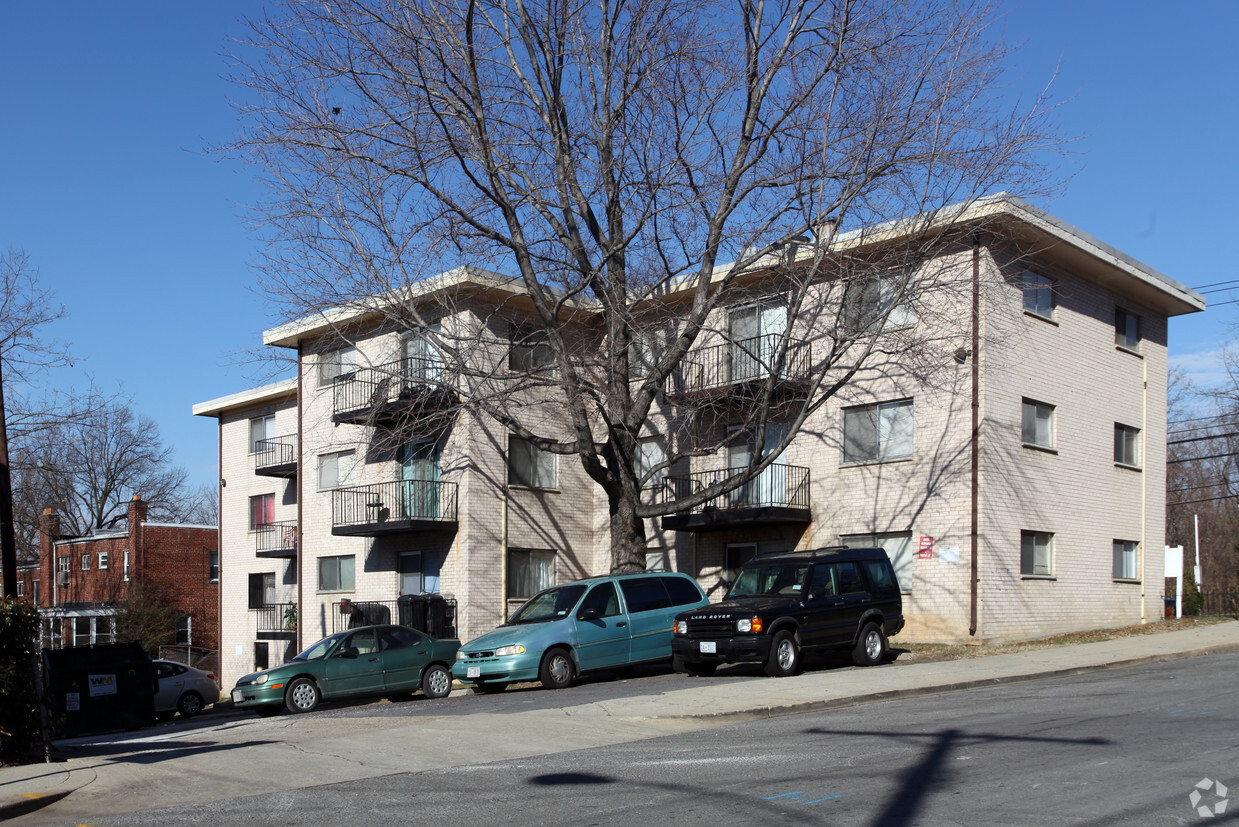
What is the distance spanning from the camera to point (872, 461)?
24.2m

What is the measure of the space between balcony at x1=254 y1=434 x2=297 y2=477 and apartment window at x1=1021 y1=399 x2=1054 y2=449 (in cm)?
2023

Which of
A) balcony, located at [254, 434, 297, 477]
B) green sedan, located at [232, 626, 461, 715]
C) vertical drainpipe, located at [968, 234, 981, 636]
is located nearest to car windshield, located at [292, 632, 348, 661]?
green sedan, located at [232, 626, 461, 715]

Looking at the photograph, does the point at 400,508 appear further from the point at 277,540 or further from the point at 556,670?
the point at 556,670

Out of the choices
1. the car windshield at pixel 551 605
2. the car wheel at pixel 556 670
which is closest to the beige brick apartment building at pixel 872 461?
the car windshield at pixel 551 605

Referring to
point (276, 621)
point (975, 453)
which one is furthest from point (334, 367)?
point (975, 453)

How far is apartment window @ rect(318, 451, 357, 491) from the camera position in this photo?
3051 centimetres

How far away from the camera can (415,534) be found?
2830cm

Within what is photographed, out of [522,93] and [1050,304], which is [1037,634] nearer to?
[1050,304]

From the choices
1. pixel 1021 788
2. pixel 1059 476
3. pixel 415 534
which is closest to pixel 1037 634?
pixel 1059 476

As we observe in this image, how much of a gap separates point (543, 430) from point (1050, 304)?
40.0 ft

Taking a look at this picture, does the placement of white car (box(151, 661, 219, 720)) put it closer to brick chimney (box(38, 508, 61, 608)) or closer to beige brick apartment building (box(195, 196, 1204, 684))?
beige brick apartment building (box(195, 196, 1204, 684))

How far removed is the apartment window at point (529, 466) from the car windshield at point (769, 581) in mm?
10246

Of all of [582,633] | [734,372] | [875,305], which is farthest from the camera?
[734,372]

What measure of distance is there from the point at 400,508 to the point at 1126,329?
58.8 feet
